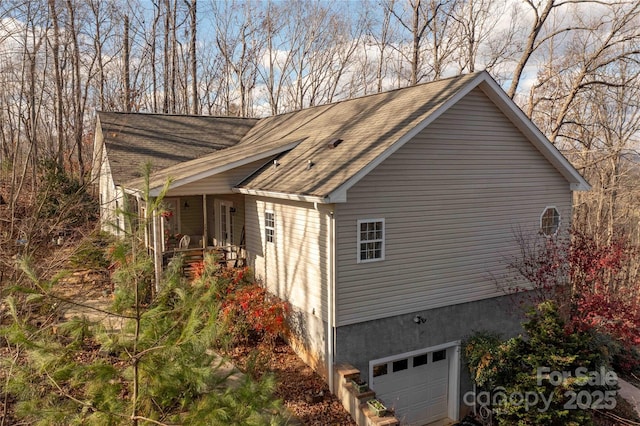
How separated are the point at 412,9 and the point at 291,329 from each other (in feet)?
78.3

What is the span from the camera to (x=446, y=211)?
11422 mm

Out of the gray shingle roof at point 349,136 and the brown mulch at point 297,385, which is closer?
the brown mulch at point 297,385

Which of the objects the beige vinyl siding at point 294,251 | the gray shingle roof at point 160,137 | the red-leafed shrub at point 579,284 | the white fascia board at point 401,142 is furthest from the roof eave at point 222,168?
the red-leafed shrub at point 579,284

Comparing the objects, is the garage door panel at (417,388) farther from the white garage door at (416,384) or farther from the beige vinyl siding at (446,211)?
the beige vinyl siding at (446,211)

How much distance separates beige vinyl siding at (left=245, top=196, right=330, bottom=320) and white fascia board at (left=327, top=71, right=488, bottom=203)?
687 mm

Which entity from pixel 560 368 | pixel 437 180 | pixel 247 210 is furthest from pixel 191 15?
pixel 560 368

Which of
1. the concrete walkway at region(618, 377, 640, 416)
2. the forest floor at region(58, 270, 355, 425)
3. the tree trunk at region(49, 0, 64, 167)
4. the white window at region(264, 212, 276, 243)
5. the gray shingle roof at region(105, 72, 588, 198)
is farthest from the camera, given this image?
the concrete walkway at region(618, 377, 640, 416)

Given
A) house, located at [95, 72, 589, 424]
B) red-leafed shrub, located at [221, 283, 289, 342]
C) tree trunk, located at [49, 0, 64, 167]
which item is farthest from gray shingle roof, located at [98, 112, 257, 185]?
red-leafed shrub, located at [221, 283, 289, 342]

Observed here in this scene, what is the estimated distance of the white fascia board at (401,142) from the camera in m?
9.28

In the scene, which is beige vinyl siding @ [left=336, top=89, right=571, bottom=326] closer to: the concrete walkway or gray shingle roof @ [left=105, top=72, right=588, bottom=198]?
gray shingle roof @ [left=105, top=72, right=588, bottom=198]

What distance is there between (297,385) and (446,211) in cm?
573

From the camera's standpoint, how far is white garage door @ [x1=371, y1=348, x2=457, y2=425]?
36.3 feet

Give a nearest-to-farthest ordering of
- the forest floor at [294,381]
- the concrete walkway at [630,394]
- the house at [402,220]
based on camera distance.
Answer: the forest floor at [294,381] → the house at [402,220] → the concrete walkway at [630,394]

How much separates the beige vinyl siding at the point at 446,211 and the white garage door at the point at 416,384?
152 centimetres
